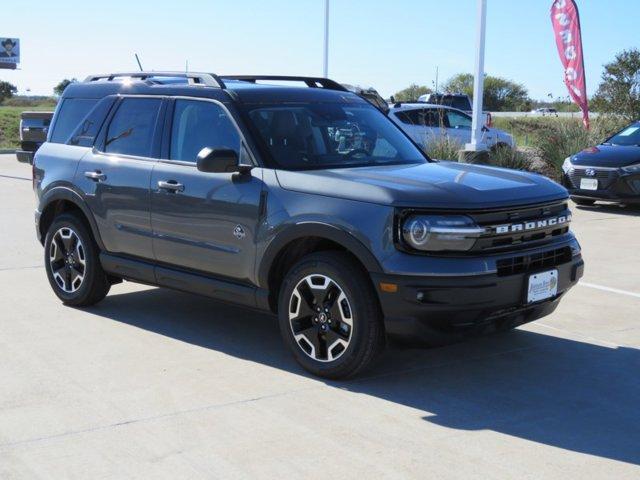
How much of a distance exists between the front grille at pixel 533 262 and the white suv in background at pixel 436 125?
1136 cm

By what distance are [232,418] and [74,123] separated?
3.47 metres

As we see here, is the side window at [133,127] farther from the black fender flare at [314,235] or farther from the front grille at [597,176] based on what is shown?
the front grille at [597,176]

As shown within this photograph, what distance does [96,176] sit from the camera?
6.66m

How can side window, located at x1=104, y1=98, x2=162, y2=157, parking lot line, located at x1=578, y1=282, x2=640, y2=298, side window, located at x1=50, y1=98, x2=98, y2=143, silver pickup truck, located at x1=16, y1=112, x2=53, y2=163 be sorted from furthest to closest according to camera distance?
silver pickup truck, located at x1=16, y1=112, x2=53, y2=163 < parking lot line, located at x1=578, y1=282, x2=640, y2=298 < side window, located at x1=50, y1=98, x2=98, y2=143 < side window, located at x1=104, y1=98, x2=162, y2=157

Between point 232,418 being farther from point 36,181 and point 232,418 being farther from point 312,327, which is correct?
point 36,181

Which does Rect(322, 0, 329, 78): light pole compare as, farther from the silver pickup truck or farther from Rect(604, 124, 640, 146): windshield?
Rect(604, 124, 640, 146): windshield

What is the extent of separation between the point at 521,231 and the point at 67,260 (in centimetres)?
368

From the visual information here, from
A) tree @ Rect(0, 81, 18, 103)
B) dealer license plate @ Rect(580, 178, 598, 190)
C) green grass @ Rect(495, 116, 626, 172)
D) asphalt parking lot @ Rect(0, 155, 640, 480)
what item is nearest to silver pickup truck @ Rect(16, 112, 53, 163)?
green grass @ Rect(495, 116, 626, 172)

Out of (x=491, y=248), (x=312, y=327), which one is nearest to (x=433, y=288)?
(x=491, y=248)

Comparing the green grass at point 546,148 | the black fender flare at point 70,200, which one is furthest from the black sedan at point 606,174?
the black fender flare at point 70,200

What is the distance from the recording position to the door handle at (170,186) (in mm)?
6012

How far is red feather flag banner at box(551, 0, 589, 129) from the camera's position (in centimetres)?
1930

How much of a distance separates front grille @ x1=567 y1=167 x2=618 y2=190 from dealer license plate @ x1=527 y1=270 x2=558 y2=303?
26.8 ft

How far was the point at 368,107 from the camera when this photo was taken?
6691 mm
